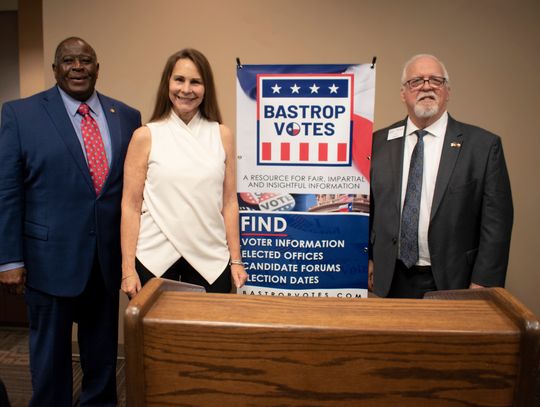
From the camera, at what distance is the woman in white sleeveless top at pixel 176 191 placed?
185 cm

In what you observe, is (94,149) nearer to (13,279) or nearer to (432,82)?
(13,279)

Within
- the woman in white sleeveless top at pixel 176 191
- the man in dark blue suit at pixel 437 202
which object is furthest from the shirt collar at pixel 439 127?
the woman in white sleeveless top at pixel 176 191

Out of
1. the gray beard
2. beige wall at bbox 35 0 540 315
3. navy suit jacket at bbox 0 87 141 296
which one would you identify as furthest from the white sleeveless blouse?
beige wall at bbox 35 0 540 315

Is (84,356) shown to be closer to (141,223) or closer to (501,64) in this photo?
(141,223)

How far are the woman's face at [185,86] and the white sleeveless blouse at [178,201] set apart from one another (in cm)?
7

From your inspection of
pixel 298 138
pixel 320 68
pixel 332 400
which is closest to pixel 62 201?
pixel 298 138

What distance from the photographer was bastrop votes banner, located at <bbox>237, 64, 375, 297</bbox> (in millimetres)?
2256

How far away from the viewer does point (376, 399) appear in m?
0.73

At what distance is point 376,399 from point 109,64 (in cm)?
262

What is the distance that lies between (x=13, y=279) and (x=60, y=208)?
13.0 inches

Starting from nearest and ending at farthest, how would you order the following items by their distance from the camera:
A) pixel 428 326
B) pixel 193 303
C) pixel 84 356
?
pixel 428 326 < pixel 193 303 < pixel 84 356

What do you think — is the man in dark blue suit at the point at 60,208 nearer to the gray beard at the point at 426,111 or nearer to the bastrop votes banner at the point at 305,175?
the bastrop votes banner at the point at 305,175

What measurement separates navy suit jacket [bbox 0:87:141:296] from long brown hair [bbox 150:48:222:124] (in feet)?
0.86

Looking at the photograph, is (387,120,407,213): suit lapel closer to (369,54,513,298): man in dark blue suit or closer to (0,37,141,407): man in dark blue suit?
(369,54,513,298): man in dark blue suit
